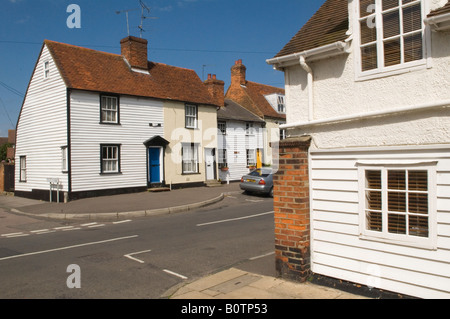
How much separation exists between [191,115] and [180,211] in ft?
32.8

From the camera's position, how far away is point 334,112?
5160mm

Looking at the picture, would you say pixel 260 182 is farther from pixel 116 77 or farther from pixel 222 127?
pixel 116 77

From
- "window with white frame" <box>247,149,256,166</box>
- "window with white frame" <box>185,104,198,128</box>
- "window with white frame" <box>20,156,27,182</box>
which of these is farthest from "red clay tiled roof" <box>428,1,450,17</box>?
"window with white frame" <box>247,149,256,166</box>

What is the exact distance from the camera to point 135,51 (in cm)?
2144

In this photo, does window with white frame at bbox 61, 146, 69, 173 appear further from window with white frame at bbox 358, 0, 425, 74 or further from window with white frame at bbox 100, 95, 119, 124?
window with white frame at bbox 358, 0, 425, 74

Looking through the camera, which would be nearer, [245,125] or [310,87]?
[310,87]

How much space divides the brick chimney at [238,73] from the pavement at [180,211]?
1484 centimetres

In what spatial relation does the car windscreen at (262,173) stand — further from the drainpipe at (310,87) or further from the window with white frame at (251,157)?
the drainpipe at (310,87)

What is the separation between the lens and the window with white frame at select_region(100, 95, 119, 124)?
1873 cm

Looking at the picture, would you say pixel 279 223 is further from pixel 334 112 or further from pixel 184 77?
pixel 184 77

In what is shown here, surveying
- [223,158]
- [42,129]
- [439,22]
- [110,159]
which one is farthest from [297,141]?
[223,158]

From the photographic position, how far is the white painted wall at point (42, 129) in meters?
18.0
